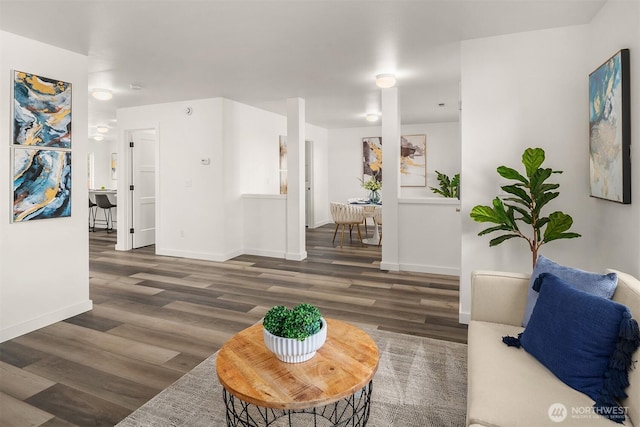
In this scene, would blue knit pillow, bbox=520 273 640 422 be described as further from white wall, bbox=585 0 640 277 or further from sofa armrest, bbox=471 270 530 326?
white wall, bbox=585 0 640 277

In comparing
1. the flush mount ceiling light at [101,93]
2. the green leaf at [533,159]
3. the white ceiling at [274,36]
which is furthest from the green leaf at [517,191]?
the flush mount ceiling light at [101,93]

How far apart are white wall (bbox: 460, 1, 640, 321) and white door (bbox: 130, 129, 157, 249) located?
5.38 m

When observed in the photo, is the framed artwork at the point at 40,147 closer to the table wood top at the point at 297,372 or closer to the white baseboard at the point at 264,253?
the table wood top at the point at 297,372

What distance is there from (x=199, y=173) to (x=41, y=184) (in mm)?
2558

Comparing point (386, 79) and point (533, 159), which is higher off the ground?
point (386, 79)

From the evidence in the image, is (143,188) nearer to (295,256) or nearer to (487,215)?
(295,256)

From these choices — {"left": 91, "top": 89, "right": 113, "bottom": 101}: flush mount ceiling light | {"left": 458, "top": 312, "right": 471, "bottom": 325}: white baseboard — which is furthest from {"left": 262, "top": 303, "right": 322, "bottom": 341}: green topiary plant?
{"left": 91, "top": 89, "right": 113, "bottom": 101}: flush mount ceiling light

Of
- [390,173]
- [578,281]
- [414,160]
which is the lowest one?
[578,281]

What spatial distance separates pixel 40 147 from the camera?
10.4ft

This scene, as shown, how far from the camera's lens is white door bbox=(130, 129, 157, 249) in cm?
642

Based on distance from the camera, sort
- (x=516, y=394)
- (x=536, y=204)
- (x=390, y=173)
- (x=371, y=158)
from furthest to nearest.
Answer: (x=371, y=158) < (x=390, y=173) < (x=536, y=204) < (x=516, y=394)

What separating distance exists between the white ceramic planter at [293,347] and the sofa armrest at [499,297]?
108 cm

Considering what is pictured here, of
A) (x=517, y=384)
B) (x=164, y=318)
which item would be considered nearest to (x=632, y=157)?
(x=517, y=384)

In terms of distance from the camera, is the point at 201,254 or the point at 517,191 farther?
the point at 201,254
